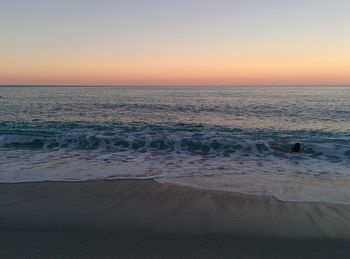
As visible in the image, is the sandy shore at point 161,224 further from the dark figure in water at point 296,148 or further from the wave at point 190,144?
the dark figure in water at point 296,148

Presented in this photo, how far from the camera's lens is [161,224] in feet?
17.9

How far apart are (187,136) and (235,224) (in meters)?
10.6

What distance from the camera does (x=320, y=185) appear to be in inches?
317

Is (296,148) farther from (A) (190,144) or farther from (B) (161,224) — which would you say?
(B) (161,224)

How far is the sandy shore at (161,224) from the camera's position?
4.54m

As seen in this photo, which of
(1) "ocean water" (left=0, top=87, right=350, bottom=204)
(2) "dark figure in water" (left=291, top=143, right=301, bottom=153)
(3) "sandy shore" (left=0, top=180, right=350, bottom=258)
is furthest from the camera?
(2) "dark figure in water" (left=291, top=143, right=301, bottom=153)

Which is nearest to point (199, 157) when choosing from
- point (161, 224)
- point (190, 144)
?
point (190, 144)

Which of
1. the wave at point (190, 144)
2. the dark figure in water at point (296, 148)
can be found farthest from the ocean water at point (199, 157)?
the dark figure in water at point (296, 148)

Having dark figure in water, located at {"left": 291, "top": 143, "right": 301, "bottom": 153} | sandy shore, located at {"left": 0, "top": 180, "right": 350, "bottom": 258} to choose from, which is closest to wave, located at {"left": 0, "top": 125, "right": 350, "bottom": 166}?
dark figure in water, located at {"left": 291, "top": 143, "right": 301, "bottom": 153}

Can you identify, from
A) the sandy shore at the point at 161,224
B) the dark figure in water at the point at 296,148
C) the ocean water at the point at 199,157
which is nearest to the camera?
the sandy shore at the point at 161,224

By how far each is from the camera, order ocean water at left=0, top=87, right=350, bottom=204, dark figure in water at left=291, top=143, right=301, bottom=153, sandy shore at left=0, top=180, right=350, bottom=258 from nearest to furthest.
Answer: sandy shore at left=0, top=180, right=350, bottom=258 → ocean water at left=0, top=87, right=350, bottom=204 → dark figure in water at left=291, top=143, right=301, bottom=153

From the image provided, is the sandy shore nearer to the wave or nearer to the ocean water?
the ocean water

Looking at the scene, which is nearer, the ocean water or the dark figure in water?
the ocean water

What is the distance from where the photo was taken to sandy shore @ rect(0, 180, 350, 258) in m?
4.54
